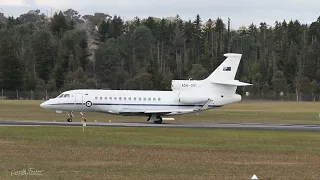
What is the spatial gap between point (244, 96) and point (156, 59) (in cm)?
3606

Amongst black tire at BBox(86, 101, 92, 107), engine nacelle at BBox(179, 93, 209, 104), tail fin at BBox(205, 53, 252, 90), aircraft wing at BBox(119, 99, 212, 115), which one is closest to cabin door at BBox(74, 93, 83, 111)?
black tire at BBox(86, 101, 92, 107)

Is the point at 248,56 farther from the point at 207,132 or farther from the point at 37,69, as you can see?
the point at 207,132

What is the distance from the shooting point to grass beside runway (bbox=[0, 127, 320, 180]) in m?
25.0

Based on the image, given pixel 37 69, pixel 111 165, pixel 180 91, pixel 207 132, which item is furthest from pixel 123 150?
pixel 37 69

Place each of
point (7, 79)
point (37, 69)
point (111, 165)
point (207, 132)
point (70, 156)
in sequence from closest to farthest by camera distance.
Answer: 1. point (111, 165)
2. point (70, 156)
3. point (207, 132)
4. point (7, 79)
5. point (37, 69)

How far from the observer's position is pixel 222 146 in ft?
120

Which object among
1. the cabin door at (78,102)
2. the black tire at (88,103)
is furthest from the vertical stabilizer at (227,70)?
the cabin door at (78,102)

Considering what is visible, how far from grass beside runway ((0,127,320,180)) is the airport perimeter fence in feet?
220

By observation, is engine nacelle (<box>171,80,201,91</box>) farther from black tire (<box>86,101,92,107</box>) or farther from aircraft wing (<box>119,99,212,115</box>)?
black tire (<box>86,101,92,107</box>)

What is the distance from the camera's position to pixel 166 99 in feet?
201

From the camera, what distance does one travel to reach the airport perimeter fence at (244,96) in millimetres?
113812

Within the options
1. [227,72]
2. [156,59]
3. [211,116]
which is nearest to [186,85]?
[227,72]

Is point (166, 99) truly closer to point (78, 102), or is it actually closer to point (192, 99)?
point (192, 99)

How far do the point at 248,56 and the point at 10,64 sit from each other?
79868 millimetres
